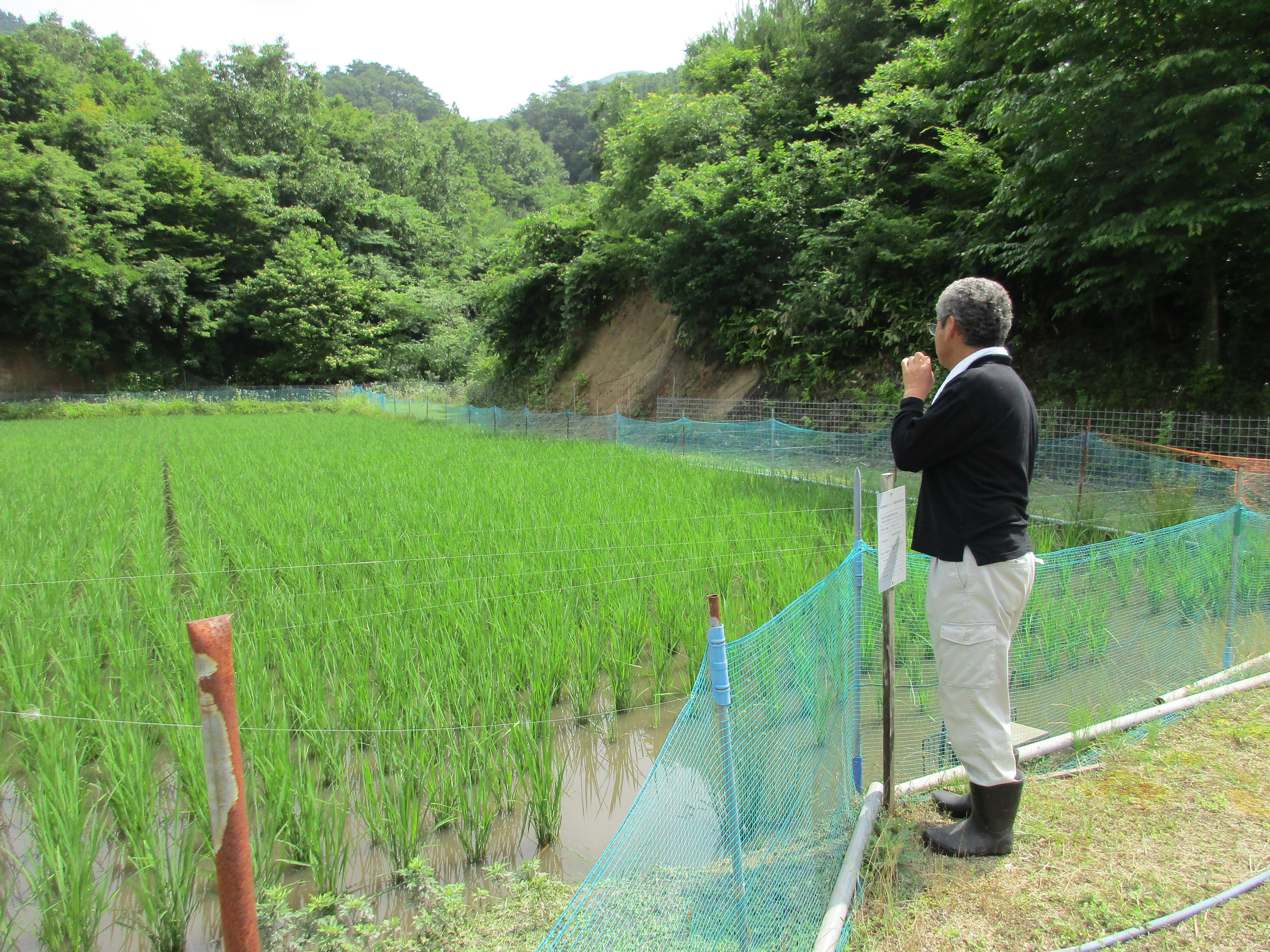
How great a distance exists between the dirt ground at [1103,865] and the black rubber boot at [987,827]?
0.12ft

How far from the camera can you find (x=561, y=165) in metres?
68.0

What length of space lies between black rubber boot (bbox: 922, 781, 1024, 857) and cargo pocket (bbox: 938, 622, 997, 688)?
323 mm

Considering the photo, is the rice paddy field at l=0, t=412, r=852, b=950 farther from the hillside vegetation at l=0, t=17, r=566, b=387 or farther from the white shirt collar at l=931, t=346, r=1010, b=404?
the hillside vegetation at l=0, t=17, r=566, b=387

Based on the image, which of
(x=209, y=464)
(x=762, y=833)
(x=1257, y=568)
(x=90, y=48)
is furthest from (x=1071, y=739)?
(x=90, y=48)

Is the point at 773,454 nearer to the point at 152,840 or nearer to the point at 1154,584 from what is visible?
the point at 1154,584

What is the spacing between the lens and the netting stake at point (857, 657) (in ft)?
8.30

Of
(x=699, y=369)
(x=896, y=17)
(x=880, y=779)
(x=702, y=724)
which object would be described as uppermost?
(x=896, y=17)

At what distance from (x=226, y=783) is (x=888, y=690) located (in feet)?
6.52

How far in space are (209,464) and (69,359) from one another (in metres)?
25.7

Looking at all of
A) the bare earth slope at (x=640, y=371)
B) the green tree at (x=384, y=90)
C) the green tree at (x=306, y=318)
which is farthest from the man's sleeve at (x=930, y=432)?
the green tree at (x=384, y=90)

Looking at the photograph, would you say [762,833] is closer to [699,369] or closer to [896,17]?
[699,369]

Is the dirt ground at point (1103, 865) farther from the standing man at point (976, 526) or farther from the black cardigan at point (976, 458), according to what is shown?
the black cardigan at point (976, 458)

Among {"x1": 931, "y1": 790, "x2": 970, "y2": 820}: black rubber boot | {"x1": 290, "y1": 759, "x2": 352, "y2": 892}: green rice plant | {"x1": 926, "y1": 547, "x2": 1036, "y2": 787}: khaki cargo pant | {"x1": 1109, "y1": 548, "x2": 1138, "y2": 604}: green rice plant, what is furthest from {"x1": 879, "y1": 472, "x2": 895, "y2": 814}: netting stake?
{"x1": 1109, "y1": 548, "x2": 1138, "y2": 604}: green rice plant

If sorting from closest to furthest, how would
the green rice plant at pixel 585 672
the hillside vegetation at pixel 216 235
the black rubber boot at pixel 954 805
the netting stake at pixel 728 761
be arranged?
the netting stake at pixel 728 761 < the black rubber boot at pixel 954 805 < the green rice plant at pixel 585 672 < the hillside vegetation at pixel 216 235
